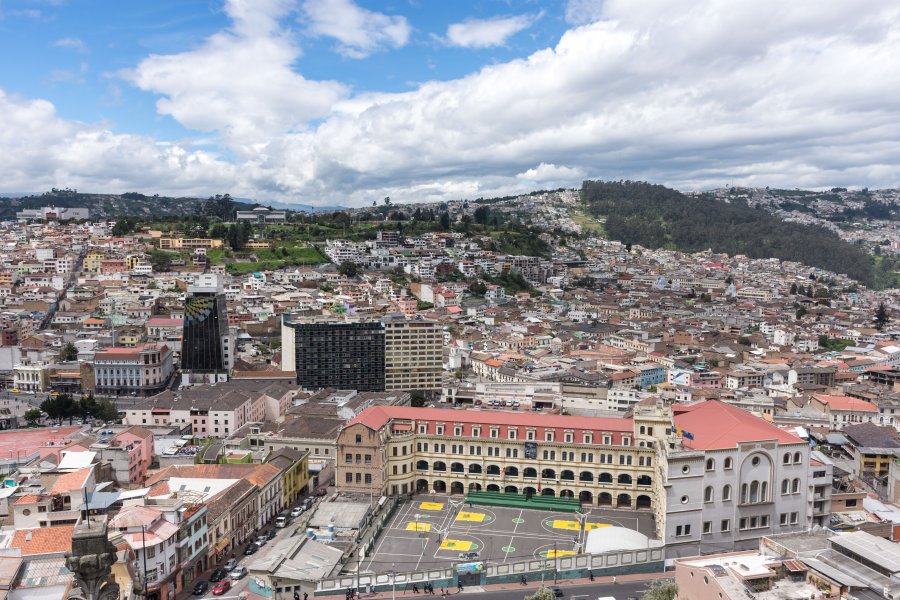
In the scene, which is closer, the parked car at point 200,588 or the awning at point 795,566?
the awning at point 795,566

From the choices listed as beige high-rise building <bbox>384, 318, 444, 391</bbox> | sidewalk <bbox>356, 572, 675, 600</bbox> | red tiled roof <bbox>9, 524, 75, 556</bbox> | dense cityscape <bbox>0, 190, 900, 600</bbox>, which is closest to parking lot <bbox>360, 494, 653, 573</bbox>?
dense cityscape <bbox>0, 190, 900, 600</bbox>

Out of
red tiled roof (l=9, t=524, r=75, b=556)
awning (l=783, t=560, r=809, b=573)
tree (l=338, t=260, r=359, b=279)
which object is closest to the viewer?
awning (l=783, t=560, r=809, b=573)

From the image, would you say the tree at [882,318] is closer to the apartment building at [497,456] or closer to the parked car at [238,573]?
the apartment building at [497,456]

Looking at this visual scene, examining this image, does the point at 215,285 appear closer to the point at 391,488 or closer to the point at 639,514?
the point at 391,488

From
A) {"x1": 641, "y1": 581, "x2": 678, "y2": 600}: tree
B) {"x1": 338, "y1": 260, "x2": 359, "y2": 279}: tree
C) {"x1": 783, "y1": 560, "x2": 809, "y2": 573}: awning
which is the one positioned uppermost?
{"x1": 338, "y1": 260, "x2": 359, "y2": 279}: tree

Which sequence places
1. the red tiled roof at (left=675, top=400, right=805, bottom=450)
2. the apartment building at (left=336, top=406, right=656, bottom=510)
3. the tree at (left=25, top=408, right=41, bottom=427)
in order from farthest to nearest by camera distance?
the tree at (left=25, top=408, right=41, bottom=427) → the apartment building at (left=336, top=406, right=656, bottom=510) → the red tiled roof at (left=675, top=400, right=805, bottom=450)

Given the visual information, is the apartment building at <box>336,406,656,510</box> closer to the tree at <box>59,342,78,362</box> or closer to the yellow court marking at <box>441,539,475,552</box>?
the yellow court marking at <box>441,539,475,552</box>

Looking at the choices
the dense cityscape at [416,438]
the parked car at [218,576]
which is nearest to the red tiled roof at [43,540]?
the dense cityscape at [416,438]
